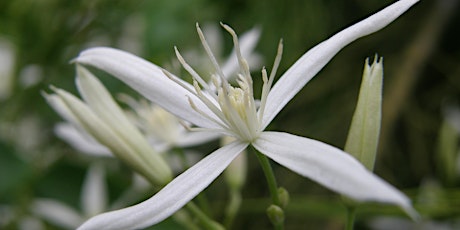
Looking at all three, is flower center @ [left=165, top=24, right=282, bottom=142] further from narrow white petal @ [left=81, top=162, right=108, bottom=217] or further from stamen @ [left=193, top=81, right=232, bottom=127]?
narrow white petal @ [left=81, top=162, right=108, bottom=217]

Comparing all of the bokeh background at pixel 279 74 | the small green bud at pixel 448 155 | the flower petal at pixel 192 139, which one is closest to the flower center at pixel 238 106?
the flower petal at pixel 192 139

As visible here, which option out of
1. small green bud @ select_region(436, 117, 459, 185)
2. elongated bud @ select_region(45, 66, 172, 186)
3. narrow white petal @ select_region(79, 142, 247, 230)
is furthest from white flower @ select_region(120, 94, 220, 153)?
small green bud @ select_region(436, 117, 459, 185)

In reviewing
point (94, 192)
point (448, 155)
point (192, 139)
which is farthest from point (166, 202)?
point (448, 155)

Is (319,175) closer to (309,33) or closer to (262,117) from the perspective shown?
(262,117)

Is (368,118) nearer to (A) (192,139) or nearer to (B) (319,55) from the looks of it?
(B) (319,55)

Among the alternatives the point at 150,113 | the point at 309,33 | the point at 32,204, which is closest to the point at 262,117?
the point at 150,113

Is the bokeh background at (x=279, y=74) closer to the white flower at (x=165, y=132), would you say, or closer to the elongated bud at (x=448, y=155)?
the elongated bud at (x=448, y=155)

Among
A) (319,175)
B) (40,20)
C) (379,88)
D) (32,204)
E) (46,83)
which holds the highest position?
(40,20)
